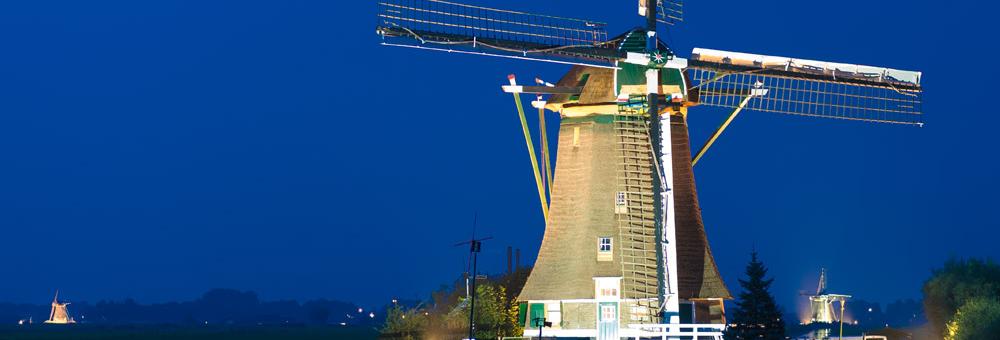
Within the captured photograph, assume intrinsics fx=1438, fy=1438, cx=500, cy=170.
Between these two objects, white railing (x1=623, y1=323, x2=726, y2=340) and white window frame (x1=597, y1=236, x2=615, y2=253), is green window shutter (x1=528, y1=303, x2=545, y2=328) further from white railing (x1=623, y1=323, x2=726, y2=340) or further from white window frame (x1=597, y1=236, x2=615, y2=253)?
white railing (x1=623, y1=323, x2=726, y2=340)

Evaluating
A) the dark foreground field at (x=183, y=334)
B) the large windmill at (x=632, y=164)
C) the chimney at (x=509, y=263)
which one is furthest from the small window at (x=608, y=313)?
the dark foreground field at (x=183, y=334)

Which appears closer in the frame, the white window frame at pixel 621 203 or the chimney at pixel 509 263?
the white window frame at pixel 621 203

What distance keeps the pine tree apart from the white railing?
0.79 meters

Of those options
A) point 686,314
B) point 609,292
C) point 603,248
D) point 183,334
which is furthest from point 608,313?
point 183,334

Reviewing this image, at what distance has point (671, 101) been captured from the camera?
133ft

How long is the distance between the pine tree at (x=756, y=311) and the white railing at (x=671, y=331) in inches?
31.3

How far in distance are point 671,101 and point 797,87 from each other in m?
4.46

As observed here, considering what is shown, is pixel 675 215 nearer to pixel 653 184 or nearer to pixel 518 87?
pixel 653 184

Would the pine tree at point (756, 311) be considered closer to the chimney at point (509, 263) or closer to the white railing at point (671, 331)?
the white railing at point (671, 331)

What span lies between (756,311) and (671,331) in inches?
136

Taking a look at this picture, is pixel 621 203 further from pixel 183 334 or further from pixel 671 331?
pixel 183 334

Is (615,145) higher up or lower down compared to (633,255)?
higher up

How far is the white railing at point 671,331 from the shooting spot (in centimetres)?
Answer: 3734

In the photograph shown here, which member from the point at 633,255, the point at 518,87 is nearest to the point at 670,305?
the point at 633,255
